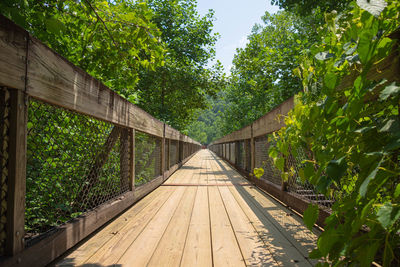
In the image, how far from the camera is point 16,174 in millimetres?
1215

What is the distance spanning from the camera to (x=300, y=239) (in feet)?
6.68

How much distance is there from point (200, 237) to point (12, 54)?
177 cm

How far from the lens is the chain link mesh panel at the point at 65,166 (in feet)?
5.83

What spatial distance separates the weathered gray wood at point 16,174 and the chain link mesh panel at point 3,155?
16 millimetres

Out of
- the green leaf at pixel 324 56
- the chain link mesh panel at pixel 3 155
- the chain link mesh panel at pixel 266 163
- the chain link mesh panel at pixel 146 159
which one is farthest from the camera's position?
the chain link mesh panel at pixel 266 163

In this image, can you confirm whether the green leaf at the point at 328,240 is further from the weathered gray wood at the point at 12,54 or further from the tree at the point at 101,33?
the tree at the point at 101,33

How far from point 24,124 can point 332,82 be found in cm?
143

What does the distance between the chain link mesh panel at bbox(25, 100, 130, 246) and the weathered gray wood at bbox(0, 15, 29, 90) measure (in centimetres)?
35

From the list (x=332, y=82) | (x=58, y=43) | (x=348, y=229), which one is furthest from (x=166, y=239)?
(x=58, y=43)

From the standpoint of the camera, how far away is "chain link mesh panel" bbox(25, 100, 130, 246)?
5.83ft

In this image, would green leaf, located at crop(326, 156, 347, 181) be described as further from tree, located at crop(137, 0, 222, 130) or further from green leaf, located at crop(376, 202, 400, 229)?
tree, located at crop(137, 0, 222, 130)

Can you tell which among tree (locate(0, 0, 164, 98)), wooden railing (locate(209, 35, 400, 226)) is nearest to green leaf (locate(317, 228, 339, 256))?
wooden railing (locate(209, 35, 400, 226))

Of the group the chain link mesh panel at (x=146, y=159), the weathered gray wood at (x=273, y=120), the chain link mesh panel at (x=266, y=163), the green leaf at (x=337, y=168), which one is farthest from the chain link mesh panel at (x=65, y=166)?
the chain link mesh panel at (x=266, y=163)

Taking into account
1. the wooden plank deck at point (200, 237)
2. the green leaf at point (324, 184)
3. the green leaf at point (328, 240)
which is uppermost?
the green leaf at point (324, 184)
